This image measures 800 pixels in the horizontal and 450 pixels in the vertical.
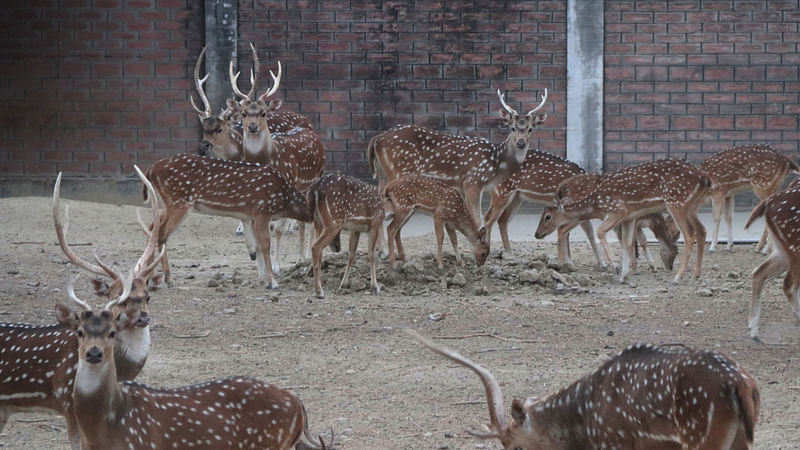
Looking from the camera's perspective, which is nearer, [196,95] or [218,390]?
[218,390]

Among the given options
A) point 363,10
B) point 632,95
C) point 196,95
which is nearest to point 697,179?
point 632,95

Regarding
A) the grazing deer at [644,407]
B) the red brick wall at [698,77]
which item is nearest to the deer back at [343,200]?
the grazing deer at [644,407]

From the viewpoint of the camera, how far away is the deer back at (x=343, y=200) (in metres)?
11.0

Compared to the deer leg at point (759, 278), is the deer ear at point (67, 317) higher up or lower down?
higher up

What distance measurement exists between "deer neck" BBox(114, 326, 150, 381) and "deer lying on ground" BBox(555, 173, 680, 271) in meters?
6.24

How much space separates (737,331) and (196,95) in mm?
9047

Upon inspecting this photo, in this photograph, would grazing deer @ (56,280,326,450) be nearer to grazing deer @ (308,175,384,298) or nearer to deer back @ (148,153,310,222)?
grazing deer @ (308,175,384,298)

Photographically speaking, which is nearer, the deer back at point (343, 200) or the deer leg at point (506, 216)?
the deer back at point (343, 200)

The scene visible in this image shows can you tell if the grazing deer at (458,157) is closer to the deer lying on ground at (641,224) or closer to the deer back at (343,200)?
the deer lying on ground at (641,224)

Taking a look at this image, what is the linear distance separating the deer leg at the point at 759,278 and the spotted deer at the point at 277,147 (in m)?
4.60

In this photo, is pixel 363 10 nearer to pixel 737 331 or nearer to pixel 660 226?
pixel 660 226

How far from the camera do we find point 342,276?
37.3 ft

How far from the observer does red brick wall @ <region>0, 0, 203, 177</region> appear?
1641 centimetres

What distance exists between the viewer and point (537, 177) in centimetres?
1291
